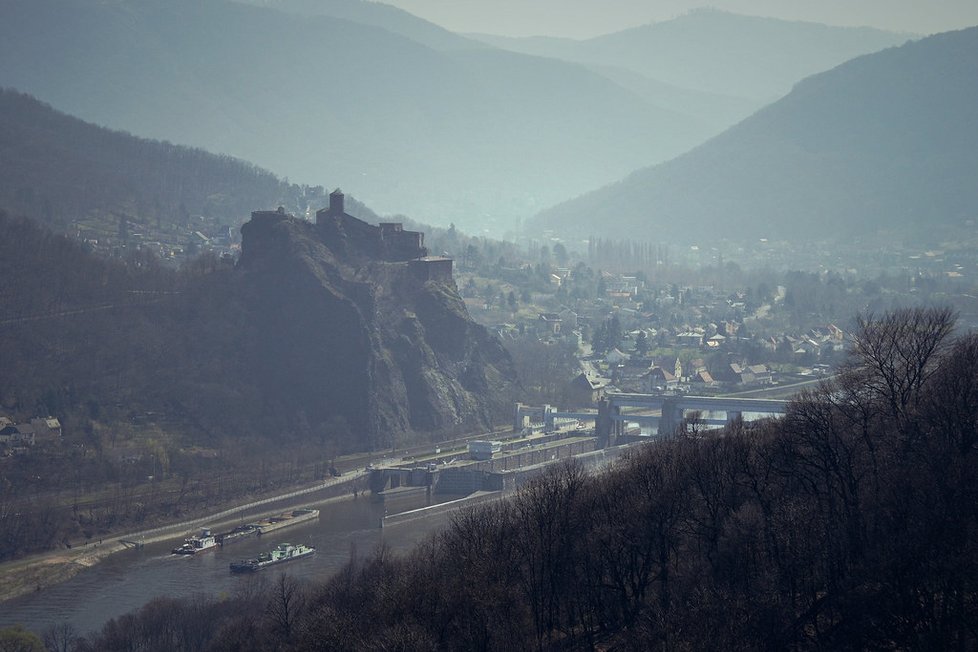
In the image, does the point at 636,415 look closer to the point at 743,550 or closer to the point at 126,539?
the point at 126,539

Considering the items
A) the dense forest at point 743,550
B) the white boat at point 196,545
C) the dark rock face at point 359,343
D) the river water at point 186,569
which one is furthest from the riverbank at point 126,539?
the dense forest at point 743,550

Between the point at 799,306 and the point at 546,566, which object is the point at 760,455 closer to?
the point at 546,566

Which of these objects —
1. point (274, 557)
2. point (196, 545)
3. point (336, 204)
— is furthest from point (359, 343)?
point (274, 557)

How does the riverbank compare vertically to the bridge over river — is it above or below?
below

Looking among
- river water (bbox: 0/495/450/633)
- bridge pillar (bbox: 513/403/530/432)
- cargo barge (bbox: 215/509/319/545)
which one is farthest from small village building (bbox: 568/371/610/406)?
cargo barge (bbox: 215/509/319/545)

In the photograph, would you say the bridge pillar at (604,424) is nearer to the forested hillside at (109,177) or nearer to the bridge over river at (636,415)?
the bridge over river at (636,415)

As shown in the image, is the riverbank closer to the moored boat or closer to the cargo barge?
the cargo barge
